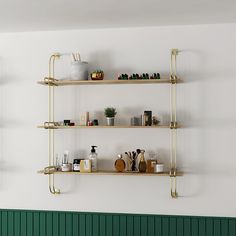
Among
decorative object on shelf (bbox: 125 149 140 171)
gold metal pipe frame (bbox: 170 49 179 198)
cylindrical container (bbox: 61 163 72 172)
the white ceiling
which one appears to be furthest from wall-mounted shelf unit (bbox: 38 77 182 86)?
cylindrical container (bbox: 61 163 72 172)

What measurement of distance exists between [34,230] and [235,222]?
182cm

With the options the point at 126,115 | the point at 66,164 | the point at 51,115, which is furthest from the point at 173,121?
the point at 51,115

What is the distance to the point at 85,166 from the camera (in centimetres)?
400

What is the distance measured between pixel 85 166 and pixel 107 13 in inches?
52.2

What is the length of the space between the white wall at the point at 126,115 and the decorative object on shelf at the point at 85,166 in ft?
0.57

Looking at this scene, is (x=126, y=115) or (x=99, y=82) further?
(x=126, y=115)

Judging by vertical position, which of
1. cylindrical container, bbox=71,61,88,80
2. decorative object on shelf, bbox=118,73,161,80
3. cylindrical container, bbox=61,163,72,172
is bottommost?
cylindrical container, bbox=61,163,72,172

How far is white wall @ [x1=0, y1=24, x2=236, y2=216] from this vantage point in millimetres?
3969

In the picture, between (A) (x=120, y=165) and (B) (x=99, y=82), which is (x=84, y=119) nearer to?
(B) (x=99, y=82)

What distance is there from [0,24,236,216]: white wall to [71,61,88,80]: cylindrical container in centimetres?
14

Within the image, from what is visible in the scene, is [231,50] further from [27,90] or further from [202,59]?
[27,90]

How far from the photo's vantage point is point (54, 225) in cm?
419

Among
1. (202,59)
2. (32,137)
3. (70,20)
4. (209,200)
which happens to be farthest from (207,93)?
(32,137)

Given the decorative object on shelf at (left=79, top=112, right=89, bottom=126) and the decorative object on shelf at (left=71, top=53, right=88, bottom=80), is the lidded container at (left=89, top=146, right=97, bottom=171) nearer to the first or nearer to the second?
the decorative object on shelf at (left=79, top=112, right=89, bottom=126)
